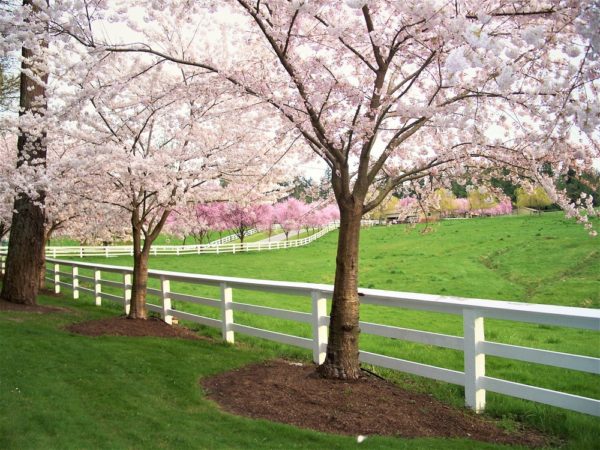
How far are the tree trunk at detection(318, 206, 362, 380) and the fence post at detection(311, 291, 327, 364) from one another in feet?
2.91

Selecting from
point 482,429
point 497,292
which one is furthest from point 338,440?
point 497,292

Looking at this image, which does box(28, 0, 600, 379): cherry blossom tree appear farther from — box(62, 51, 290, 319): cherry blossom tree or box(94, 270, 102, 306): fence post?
box(94, 270, 102, 306): fence post

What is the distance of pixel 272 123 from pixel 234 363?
14.4ft

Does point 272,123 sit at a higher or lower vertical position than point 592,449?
higher

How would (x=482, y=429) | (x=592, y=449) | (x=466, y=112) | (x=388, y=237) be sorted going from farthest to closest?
(x=388, y=237) → (x=466, y=112) → (x=482, y=429) → (x=592, y=449)

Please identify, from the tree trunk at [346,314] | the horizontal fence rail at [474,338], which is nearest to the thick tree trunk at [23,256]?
the horizontal fence rail at [474,338]

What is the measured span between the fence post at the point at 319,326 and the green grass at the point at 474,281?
34.1 inches

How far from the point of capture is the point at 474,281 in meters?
20.3

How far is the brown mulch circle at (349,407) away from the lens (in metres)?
4.65

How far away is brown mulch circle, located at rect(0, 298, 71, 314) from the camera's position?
10875 millimetres

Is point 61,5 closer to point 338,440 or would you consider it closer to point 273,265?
point 338,440

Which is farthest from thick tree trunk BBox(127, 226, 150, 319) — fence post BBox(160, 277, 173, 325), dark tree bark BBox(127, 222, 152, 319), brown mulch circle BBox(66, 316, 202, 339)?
fence post BBox(160, 277, 173, 325)

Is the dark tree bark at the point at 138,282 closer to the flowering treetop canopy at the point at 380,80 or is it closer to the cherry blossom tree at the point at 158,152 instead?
the cherry blossom tree at the point at 158,152

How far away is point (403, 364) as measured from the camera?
5.91 meters
